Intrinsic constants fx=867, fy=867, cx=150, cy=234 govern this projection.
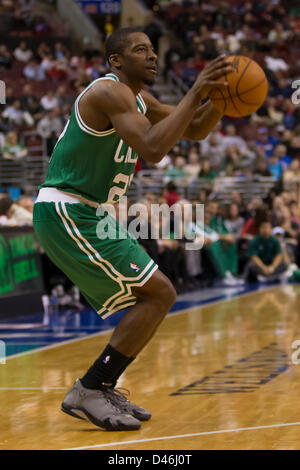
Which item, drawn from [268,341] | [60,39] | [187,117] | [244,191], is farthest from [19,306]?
[60,39]

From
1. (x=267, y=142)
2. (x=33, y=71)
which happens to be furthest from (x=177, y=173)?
(x=33, y=71)

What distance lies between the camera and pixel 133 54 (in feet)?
15.1

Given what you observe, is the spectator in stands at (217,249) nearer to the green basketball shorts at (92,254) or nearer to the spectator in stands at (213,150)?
the spectator in stands at (213,150)

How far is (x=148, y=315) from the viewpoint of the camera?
453 cm

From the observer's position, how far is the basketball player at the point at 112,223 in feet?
14.7

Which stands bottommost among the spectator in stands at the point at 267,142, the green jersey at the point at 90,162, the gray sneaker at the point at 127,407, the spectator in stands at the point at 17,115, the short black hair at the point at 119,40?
the gray sneaker at the point at 127,407

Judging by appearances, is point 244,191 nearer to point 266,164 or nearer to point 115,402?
point 266,164

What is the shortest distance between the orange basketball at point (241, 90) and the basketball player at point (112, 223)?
0.17 m

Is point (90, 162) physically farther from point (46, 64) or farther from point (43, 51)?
point (43, 51)

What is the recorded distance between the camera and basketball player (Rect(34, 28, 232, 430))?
14.7ft

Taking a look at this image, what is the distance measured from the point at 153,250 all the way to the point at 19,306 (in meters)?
2.59

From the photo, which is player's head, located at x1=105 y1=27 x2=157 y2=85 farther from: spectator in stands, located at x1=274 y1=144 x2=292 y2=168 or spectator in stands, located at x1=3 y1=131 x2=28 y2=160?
spectator in stands, located at x1=274 y1=144 x2=292 y2=168

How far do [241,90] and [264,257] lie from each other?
1108cm

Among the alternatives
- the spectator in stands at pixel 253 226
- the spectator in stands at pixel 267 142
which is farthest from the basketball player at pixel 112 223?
the spectator in stands at pixel 267 142
